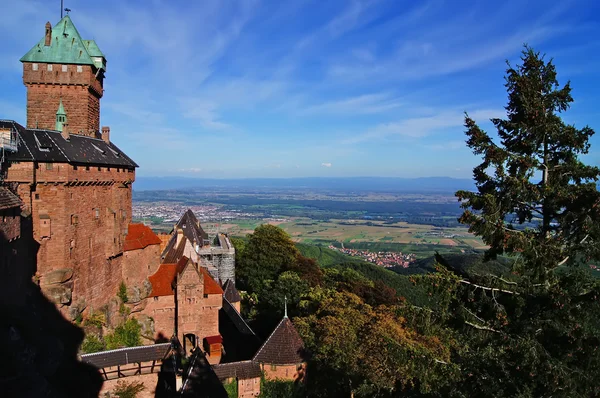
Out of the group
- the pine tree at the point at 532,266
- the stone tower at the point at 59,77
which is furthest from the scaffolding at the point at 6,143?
the pine tree at the point at 532,266

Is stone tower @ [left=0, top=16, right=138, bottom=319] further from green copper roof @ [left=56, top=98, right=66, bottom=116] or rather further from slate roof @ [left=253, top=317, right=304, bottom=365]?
slate roof @ [left=253, top=317, right=304, bottom=365]

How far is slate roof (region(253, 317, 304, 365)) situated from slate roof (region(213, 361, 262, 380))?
0.48 m

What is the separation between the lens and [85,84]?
79.6 ft

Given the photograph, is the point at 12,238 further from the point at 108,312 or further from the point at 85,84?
Result: the point at 85,84

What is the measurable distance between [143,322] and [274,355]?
7.68 m

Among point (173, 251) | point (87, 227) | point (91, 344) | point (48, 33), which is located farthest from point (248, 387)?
point (48, 33)

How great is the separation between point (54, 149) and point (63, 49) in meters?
7.77

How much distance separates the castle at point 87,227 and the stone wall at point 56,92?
0.18 feet

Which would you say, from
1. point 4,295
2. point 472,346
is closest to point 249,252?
point 4,295

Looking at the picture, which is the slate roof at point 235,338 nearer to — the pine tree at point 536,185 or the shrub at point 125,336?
the shrub at point 125,336

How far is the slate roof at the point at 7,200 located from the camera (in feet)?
48.1

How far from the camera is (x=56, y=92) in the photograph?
79.3 feet

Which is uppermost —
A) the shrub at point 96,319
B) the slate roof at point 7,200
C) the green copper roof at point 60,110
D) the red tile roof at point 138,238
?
the green copper roof at point 60,110

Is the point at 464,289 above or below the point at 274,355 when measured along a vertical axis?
above
